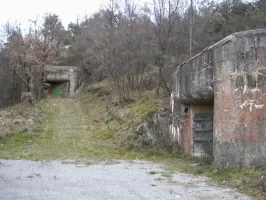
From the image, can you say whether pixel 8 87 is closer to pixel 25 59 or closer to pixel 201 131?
pixel 25 59

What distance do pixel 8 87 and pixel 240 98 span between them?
31.9m

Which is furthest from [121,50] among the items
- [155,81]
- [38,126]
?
[38,126]

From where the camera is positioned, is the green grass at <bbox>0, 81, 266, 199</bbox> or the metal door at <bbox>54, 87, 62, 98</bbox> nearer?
the green grass at <bbox>0, 81, 266, 199</bbox>

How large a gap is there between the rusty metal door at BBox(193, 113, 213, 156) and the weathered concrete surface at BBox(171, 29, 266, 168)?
2.40m

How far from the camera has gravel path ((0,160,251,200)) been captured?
753cm

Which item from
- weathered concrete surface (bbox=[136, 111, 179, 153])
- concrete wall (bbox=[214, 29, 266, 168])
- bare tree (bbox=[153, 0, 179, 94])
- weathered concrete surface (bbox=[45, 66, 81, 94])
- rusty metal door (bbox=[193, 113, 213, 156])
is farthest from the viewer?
weathered concrete surface (bbox=[45, 66, 81, 94])

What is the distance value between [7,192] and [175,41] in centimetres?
1416

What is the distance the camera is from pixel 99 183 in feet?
29.1

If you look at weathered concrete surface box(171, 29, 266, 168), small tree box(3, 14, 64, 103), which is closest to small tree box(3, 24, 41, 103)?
small tree box(3, 14, 64, 103)

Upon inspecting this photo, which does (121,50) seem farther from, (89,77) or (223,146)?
(89,77)

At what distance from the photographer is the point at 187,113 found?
13.9 metres

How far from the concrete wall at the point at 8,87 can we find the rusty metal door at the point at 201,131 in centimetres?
2792

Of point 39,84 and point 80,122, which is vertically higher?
point 39,84

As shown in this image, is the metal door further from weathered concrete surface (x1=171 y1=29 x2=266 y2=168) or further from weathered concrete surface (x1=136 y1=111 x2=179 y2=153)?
weathered concrete surface (x1=171 y1=29 x2=266 y2=168)
